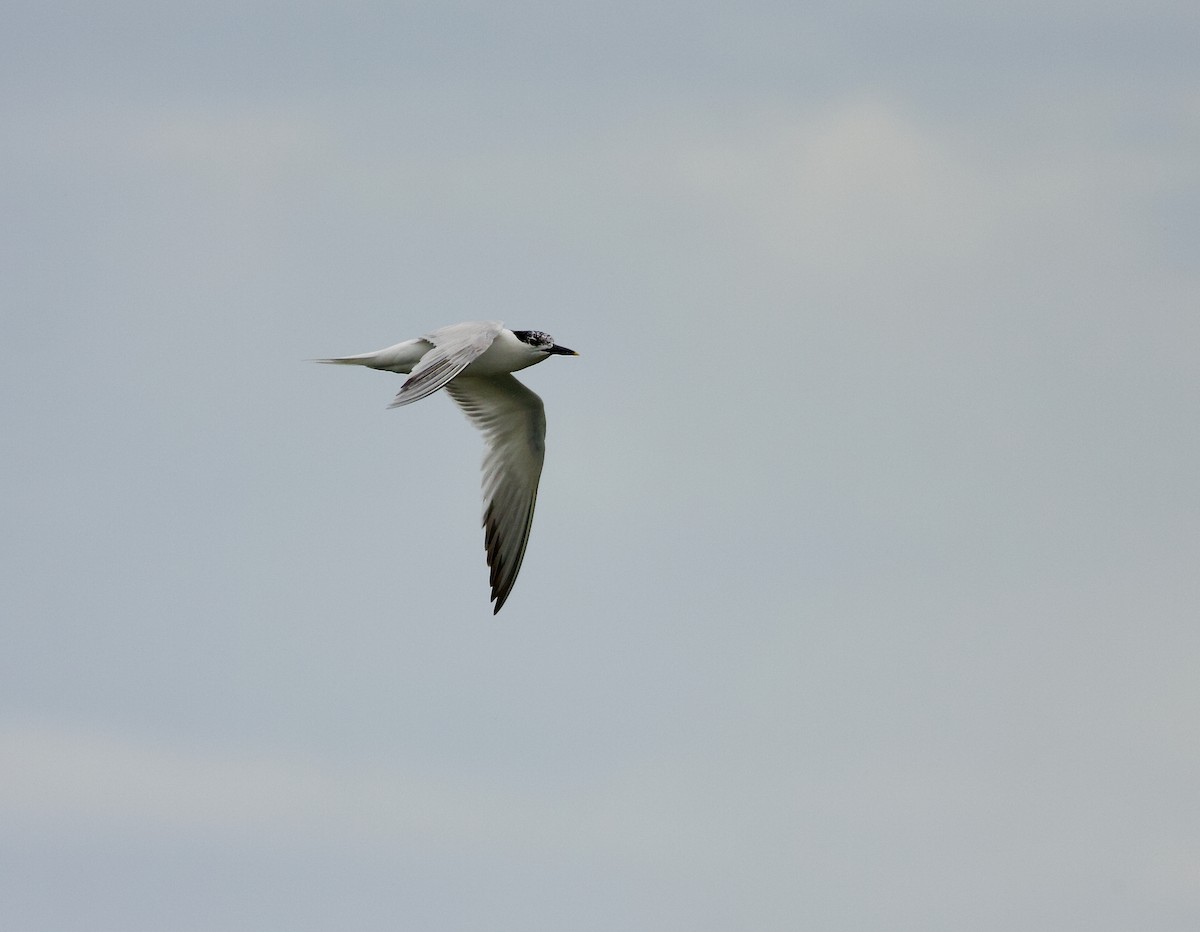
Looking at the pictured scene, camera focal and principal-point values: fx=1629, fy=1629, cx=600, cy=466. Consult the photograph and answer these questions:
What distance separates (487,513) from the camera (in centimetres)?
2109

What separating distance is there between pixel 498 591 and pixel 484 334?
427 cm

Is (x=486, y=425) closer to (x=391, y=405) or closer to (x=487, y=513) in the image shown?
(x=487, y=513)

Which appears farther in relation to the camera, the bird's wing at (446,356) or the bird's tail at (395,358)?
the bird's tail at (395,358)

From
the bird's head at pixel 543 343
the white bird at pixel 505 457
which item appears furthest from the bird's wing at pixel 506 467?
the bird's head at pixel 543 343

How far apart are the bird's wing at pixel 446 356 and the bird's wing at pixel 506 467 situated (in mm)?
2474

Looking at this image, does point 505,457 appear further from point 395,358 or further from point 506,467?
point 395,358

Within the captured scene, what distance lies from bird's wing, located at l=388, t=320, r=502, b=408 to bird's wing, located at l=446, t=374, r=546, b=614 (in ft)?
8.12

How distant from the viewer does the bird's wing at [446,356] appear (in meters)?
15.5

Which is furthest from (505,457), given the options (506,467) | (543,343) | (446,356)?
(446,356)

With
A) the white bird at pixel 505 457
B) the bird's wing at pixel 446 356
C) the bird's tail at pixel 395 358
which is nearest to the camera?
the bird's wing at pixel 446 356

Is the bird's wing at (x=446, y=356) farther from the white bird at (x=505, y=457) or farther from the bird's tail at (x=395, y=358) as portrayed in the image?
the white bird at (x=505, y=457)

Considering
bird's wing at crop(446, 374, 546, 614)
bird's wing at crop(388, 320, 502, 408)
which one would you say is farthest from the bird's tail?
bird's wing at crop(446, 374, 546, 614)

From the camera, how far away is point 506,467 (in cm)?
2111

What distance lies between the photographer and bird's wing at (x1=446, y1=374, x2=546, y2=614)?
20938mm
